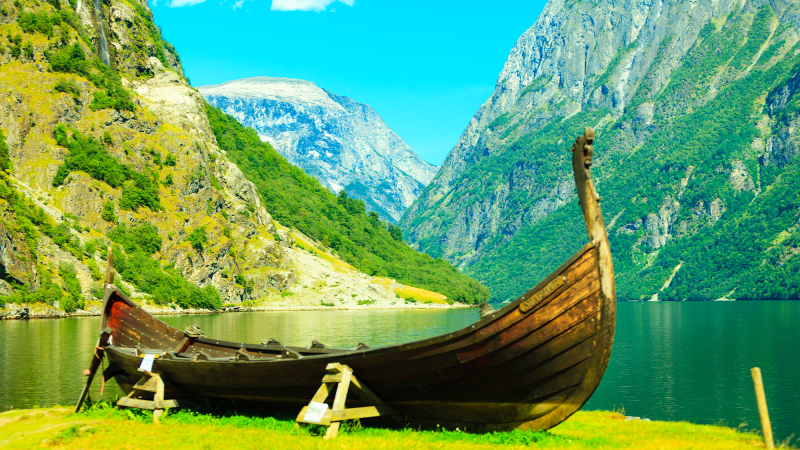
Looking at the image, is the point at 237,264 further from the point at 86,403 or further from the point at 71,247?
the point at 86,403

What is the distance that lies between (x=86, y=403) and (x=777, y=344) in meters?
63.4

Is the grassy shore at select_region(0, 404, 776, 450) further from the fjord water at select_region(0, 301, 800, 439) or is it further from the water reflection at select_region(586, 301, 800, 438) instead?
the water reflection at select_region(586, 301, 800, 438)

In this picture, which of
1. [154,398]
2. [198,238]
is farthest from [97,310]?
[154,398]

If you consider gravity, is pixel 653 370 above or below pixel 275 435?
below

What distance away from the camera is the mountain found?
93938 millimetres

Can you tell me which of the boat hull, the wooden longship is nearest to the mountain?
the wooden longship

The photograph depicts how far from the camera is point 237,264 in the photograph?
134625mm

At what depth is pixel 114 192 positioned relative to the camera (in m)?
118

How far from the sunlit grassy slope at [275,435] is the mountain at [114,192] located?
76.0m

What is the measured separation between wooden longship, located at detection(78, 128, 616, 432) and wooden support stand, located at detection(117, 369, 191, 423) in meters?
1.89

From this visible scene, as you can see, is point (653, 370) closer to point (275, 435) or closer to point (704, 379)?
point (704, 379)

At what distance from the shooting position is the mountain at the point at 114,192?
308 ft

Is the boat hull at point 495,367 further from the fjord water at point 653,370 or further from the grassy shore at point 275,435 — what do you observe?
the fjord water at point 653,370

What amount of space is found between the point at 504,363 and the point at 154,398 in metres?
11.6
